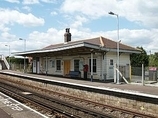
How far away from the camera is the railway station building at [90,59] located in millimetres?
21453

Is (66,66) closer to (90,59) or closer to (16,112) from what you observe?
(90,59)

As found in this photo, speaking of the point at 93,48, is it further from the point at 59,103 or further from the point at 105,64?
the point at 59,103

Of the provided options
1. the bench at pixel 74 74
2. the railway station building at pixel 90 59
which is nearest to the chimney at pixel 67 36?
the railway station building at pixel 90 59

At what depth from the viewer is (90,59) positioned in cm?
2384

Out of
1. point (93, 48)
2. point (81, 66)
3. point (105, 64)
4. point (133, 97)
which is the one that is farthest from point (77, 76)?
point (133, 97)

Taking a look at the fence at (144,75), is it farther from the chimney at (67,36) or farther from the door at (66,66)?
the chimney at (67,36)

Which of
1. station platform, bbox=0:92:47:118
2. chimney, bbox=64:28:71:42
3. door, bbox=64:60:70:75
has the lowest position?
station platform, bbox=0:92:47:118

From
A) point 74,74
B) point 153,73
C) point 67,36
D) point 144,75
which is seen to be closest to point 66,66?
point 74,74

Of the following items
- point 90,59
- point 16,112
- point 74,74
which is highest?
point 90,59

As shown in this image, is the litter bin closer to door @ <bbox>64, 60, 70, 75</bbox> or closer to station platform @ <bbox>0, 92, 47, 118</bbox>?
door @ <bbox>64, 60, 70, 75</bbox>

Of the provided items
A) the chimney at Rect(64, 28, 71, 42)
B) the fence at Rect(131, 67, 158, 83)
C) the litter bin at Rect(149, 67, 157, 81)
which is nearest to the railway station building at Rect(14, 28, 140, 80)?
the fence at Rect(131, 67, 158, 83)

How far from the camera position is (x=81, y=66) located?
25.2 metres

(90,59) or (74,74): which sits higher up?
(90,59)

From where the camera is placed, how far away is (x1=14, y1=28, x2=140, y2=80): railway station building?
21.5m
